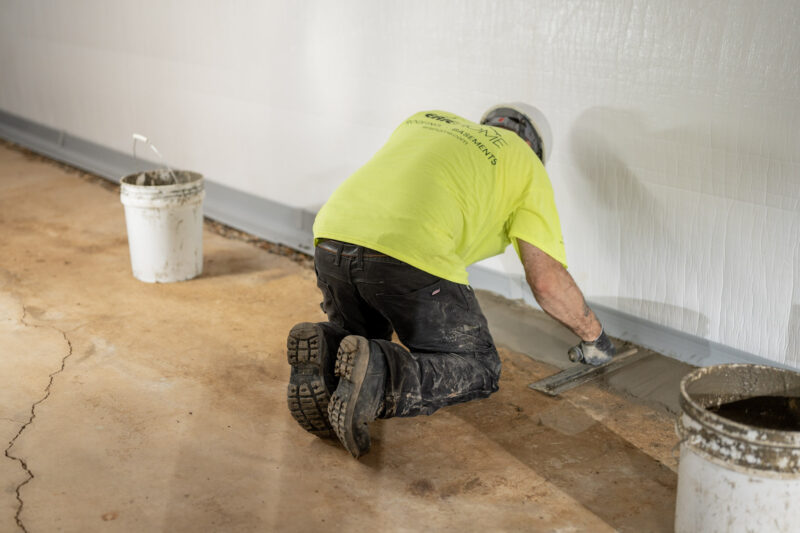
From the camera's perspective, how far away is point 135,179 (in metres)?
3.97

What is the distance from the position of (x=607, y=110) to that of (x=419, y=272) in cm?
112

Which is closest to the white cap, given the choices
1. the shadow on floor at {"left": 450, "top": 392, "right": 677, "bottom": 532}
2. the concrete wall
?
the concrete wall

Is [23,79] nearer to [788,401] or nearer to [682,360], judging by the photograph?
[682,360]

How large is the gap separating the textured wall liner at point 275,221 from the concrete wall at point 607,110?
0.19 ft

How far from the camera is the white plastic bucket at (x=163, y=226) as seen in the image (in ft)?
12.3

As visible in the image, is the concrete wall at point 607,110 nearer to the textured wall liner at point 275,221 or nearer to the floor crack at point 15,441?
the textured wall liner at point 275,221

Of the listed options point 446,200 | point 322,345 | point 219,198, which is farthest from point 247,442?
point 219,198

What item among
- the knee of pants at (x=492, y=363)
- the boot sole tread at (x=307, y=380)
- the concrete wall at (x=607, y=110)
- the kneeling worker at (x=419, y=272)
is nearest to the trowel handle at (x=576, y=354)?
the kneeling worker at (x=419, y=272)

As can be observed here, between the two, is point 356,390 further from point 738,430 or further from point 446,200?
point 738,430

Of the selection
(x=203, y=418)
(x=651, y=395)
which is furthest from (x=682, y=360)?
(x=203, y=418)

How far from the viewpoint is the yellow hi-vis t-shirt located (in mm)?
2434

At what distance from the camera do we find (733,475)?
1830 mm

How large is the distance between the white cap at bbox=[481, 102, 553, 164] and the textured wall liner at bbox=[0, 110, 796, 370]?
715 mm

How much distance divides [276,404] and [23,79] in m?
5.19
